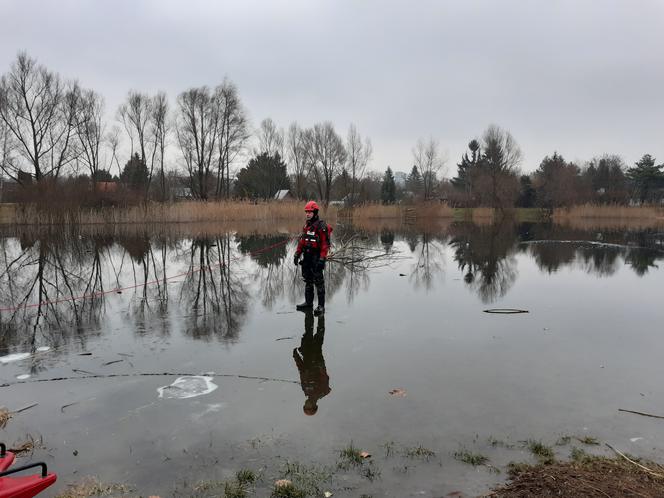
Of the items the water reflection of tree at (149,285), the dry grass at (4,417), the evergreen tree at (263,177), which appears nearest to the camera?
the dry grass at (4,417)

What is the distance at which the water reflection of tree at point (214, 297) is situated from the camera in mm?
7371

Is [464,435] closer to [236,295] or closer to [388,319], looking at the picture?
[388,319]

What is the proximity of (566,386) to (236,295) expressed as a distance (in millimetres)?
6650

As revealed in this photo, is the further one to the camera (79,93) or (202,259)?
(79,93)

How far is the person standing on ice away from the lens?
8.32 metres

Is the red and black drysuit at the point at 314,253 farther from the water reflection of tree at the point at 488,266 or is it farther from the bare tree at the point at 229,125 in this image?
the bare tree at the point at 229,125

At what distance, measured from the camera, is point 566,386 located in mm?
5051

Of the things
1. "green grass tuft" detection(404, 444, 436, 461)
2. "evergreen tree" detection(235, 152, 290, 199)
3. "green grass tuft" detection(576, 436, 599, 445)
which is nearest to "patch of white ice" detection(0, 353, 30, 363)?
"green grass tuft" detection(404, 444, 436, 461)

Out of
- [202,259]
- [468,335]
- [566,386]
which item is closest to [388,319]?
[468,335]

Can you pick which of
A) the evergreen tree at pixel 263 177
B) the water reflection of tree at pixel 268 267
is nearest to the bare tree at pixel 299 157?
the evergreen tree at pixel 263 177

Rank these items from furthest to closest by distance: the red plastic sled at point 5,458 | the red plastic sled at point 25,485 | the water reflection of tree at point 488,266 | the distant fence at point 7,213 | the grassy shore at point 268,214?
the distant fence at point 7,213
the grassy shore at point 268,214
the water reflection of tree at point 488,266
the red plastic sled at point 5,458
the red plastic sled at point 25,485

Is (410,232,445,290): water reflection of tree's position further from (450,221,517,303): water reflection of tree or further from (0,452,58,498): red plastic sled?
(0,452,58,498): red plastic sled

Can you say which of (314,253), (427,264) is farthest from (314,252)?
(427,264)

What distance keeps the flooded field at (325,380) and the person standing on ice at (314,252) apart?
1.53 ft
